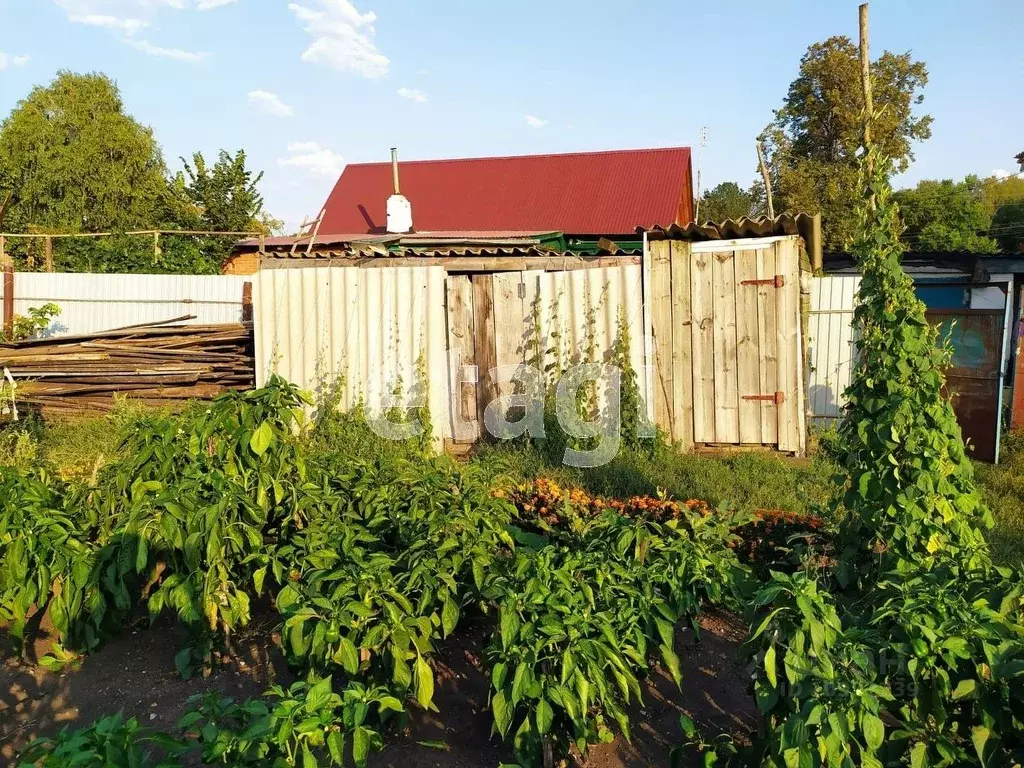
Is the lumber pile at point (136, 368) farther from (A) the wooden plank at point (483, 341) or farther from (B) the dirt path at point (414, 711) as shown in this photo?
(B) the dirt path at point (414, 711)

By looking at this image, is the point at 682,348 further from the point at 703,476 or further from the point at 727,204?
the point at 727,204

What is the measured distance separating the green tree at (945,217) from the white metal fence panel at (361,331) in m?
30.0

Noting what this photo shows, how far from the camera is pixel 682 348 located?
24.7ft

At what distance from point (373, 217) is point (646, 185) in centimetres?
670

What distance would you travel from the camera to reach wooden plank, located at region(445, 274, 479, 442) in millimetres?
7977

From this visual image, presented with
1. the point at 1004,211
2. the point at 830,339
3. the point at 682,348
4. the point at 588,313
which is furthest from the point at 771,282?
the point at 1004,211

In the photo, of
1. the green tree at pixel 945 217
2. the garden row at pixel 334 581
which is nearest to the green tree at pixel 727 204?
the green tree at pixel 945 217

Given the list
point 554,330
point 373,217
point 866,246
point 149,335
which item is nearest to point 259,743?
point 866,246

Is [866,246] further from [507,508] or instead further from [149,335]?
[149,335]

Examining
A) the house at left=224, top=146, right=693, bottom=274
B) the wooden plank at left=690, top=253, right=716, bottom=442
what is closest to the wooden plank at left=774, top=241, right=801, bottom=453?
the wooden plank at left=690, top=253, right=716, bottom=442

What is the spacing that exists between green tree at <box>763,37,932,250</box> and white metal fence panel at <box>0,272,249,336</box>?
50.6 ft

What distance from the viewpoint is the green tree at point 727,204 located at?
34.7m

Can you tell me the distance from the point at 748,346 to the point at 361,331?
3728mm

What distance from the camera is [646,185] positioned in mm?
19359
